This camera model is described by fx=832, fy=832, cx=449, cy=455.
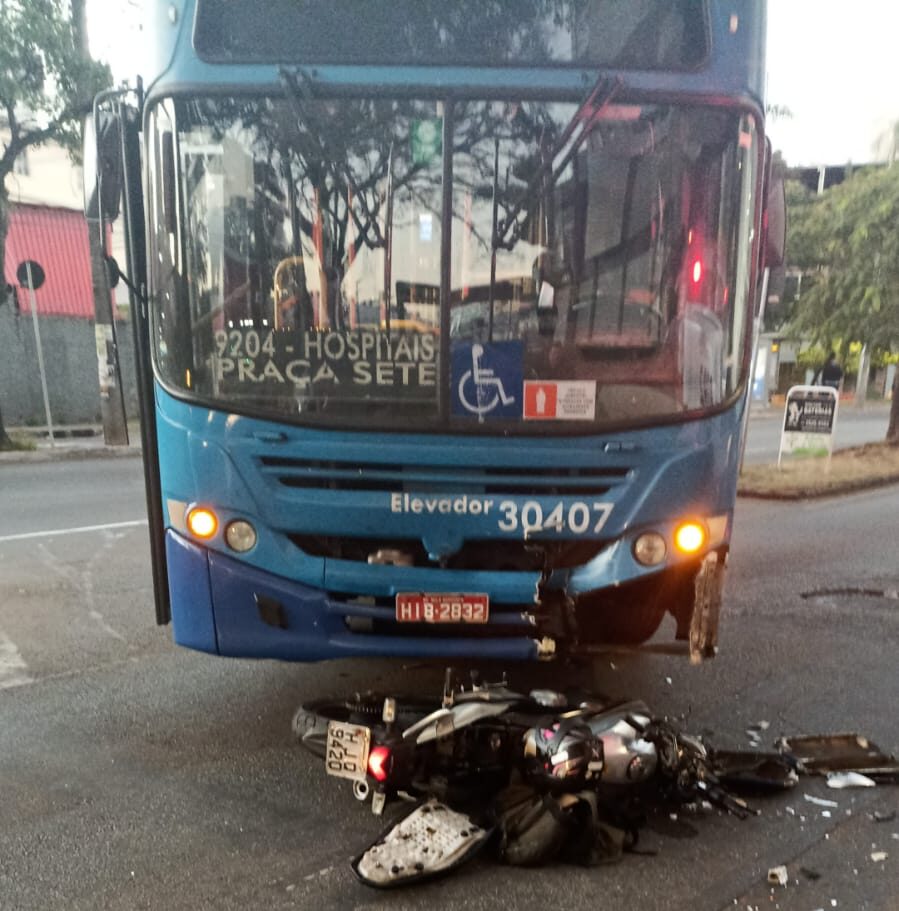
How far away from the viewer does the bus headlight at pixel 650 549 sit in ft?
12.3

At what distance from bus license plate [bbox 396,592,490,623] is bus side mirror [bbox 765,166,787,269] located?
2459mm

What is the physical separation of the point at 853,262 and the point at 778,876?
493 inches

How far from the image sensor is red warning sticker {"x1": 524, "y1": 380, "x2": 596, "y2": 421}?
365cm

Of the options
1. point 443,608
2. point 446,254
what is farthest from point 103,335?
point 443,608

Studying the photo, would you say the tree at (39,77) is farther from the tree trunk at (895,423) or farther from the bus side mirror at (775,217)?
the tree trunk at (895,423)

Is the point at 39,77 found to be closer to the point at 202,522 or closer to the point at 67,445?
the point at 67,445

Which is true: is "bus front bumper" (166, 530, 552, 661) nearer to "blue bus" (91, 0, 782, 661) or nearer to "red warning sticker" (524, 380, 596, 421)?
"blue bus" (91, 0, 782, 661)

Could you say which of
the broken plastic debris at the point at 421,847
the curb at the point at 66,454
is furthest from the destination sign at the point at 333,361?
the curb at the point at 66,454

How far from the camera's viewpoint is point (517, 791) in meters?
3.31

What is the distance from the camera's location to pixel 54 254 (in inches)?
798

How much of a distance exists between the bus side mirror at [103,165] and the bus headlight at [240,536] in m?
1.58

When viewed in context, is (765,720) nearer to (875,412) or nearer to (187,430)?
(187,430)

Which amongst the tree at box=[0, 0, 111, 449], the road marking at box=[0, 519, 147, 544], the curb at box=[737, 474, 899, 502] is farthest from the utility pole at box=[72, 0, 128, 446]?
the curb at box=[737, 474, 899, 502]

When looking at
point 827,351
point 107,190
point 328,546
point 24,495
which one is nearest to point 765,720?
point 328,546
